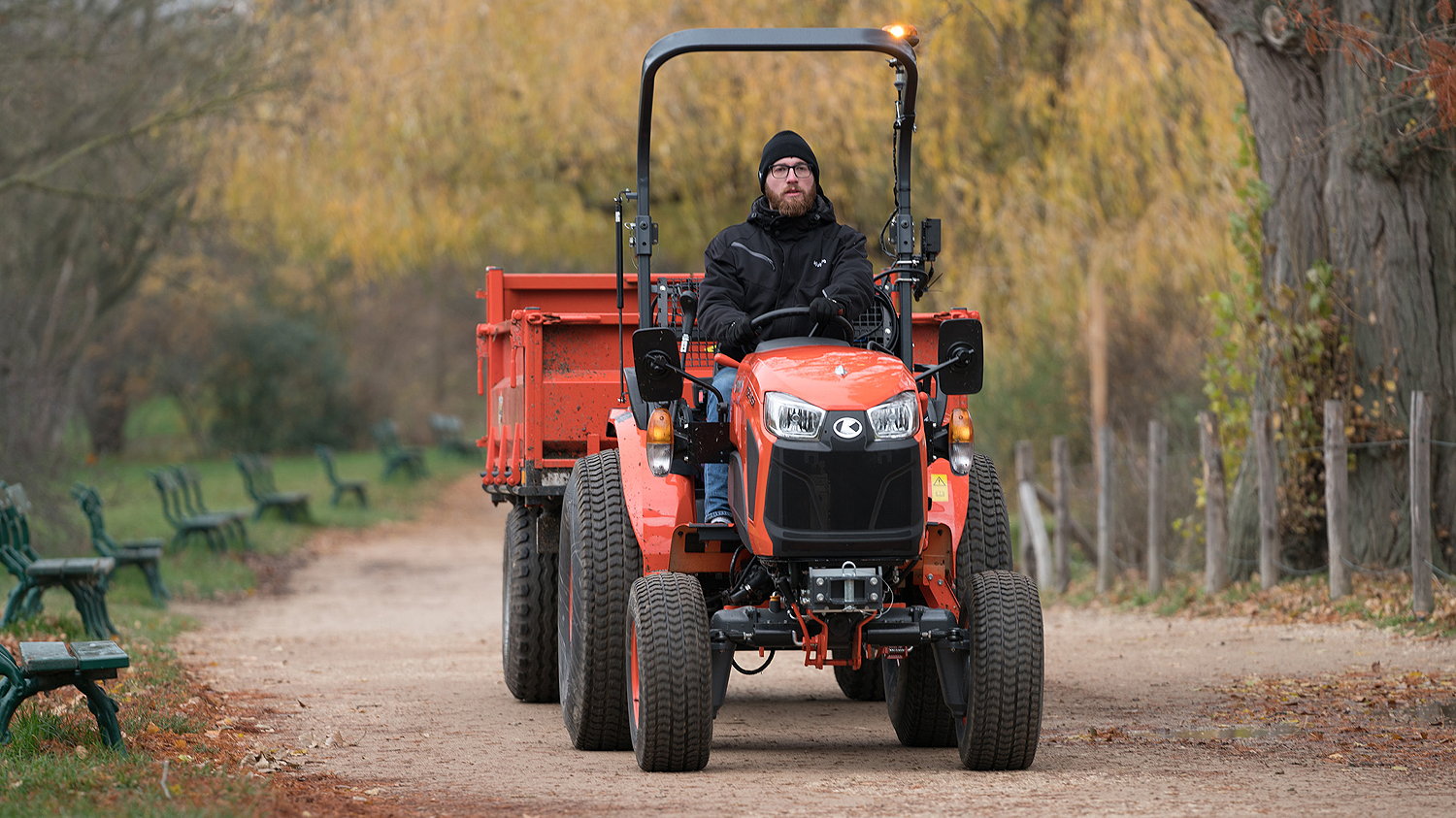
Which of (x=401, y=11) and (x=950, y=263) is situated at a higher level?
(x=401, y=11)

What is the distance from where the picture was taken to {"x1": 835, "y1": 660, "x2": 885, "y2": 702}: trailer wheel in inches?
421

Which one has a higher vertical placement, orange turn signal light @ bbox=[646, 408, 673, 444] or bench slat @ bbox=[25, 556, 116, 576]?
orange turn signal light @ bbox=[646, 408, 673, 444]

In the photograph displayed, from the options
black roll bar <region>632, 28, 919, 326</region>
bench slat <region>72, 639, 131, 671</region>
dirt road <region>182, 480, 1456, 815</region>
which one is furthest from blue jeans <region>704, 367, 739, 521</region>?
bench slat <region>72, 639, 131, 671</region>

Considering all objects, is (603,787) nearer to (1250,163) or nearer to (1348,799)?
(1348,799)

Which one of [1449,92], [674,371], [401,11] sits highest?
[401,11]

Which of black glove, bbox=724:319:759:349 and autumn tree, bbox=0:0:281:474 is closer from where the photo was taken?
black glove, bbox=724:319:759:349

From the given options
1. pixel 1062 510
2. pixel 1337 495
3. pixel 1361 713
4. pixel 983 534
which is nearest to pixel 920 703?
pixel 983 534

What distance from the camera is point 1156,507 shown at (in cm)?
1603

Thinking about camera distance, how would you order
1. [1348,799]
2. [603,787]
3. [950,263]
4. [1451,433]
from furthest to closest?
[950,263] < [1451,433] < [603,787] < [1348,799]

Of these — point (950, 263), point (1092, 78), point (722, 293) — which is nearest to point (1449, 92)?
point (722, 293)

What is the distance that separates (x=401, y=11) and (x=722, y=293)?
53.6ft

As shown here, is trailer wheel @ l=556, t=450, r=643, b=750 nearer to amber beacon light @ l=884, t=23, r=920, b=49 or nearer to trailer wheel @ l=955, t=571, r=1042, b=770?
trailer wheel @ l=955, t=571, r=1042, b=770

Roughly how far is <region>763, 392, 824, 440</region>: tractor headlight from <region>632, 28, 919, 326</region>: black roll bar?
1094mm

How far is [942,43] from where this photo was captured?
61.1 ft
